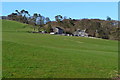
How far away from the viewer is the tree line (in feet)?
367

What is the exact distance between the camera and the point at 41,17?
152000 millimetres

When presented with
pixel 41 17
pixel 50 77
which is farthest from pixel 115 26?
pixel 50 77

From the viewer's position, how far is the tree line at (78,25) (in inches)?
4410

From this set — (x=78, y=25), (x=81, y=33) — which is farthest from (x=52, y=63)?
(x=78, y=25)

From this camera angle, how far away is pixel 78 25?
136875 mm

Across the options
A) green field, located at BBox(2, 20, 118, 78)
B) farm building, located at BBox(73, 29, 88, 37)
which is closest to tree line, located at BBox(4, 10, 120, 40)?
farm building, located at BBox(73, 29, 88, 37)

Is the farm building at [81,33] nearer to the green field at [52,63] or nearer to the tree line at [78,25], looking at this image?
the tree line at [78,25]

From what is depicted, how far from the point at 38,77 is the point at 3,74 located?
1.44 m

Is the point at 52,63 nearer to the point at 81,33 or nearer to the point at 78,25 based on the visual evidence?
the point at 81,33

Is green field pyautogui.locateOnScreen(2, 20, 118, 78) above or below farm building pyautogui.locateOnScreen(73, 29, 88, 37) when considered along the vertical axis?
below

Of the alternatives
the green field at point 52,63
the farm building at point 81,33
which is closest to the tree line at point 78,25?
the farm building at point 81,33

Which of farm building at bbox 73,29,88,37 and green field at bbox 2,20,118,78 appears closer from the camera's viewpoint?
green field at bbox 2,20,118,78

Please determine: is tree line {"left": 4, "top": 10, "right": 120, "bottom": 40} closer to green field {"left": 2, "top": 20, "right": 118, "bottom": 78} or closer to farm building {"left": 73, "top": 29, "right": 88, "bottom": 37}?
farm building {"left": 73, "top": 29, "right": 88, "bottom": 37}

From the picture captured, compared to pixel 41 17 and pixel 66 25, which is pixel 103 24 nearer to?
pixel 66 25
